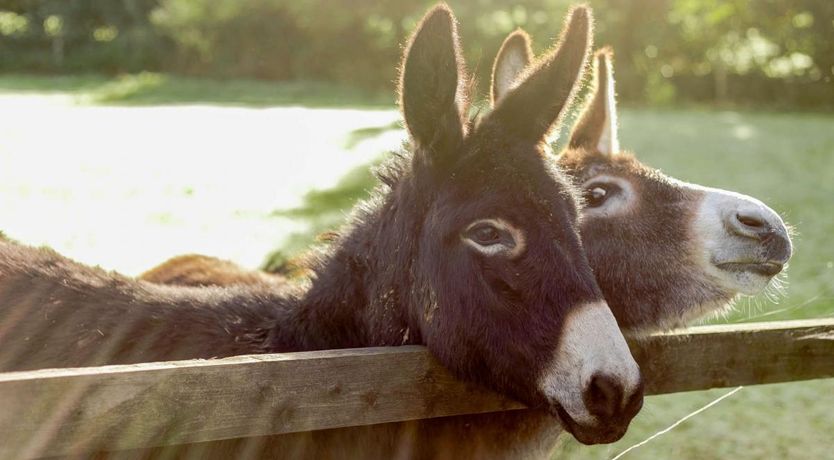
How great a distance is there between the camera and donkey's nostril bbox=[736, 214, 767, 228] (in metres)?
2.80

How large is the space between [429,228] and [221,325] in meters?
0.62

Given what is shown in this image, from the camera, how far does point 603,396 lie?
1999 millimetres

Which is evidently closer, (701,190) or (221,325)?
(221,325)

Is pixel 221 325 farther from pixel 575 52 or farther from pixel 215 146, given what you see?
pixel 215 146

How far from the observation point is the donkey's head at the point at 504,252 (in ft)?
6.68

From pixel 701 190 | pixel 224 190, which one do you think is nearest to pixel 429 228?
pixel 701 190

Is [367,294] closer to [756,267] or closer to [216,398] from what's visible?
[216,398]

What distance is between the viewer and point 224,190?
34.0 ft

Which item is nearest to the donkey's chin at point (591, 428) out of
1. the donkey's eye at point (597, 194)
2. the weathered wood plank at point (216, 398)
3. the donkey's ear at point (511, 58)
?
the weathered wood plank at point (216, 398)

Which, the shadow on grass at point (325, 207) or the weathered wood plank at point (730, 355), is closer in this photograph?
the weathered wood plank at point (730, 355)

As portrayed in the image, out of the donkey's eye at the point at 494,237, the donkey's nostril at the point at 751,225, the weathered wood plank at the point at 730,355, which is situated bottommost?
the weathered wood plank at the point at 730,355

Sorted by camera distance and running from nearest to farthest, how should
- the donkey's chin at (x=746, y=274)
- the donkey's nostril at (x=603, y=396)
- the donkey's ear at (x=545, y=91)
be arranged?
1. the donkey's nostril at (x=603, y=396)
2. the donkey's ear at (x=545, y=91)
3. the donkey's chin at (x=746, y=274)

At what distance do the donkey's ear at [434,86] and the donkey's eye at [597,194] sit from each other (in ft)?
3.04

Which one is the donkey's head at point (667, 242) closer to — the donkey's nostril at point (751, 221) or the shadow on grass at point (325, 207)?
the donkey's nostril at point (751, 221)
